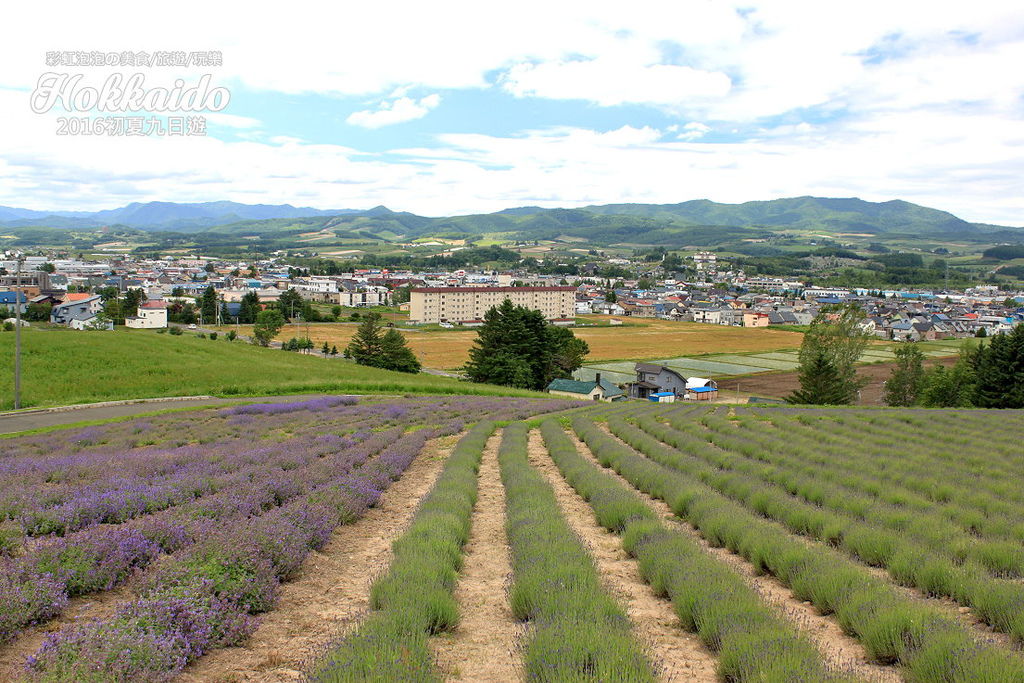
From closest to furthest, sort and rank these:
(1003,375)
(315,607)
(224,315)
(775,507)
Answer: (315,607)
(775,507)
(1003,375)
(224,315)

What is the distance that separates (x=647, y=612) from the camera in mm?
7156

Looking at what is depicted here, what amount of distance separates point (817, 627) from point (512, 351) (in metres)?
54.2

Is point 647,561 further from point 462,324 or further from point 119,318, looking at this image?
point 462,324

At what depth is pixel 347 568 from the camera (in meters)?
8.52

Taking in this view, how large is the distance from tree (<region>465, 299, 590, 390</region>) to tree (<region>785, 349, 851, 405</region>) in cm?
2290

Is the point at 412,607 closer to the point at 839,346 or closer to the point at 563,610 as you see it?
the point at 563,610

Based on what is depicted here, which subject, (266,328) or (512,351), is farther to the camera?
(266,328)

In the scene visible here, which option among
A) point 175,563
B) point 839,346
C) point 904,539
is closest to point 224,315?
point 839,346

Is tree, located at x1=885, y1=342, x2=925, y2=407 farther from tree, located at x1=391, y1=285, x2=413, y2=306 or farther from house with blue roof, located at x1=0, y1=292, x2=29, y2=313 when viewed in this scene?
tree, located at x1=391, y1=285, x2=413, y2=306

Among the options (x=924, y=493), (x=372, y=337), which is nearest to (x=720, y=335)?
(x=372, y=337)

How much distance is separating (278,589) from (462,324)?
5567 inches

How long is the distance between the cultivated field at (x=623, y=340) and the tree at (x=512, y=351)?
700 inches

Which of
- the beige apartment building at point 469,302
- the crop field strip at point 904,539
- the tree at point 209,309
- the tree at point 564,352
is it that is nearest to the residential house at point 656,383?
the tree at point 564,352

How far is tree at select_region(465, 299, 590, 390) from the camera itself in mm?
59531
